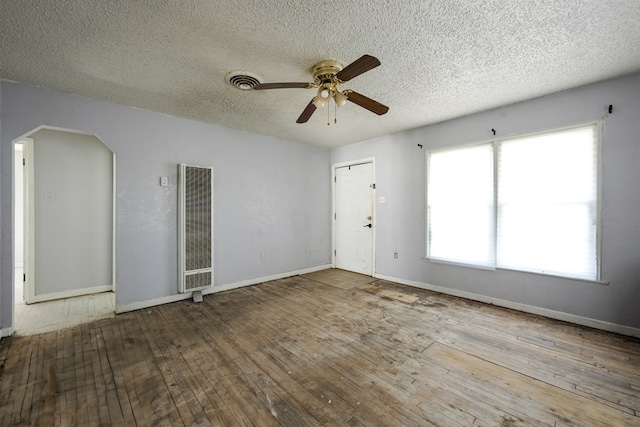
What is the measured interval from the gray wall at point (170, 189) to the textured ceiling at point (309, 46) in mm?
319

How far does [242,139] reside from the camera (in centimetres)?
436

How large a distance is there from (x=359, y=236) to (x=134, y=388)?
4.06 metres

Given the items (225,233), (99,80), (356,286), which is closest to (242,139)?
(225,233)

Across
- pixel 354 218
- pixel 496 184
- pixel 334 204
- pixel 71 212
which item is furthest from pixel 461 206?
pixel 71 212

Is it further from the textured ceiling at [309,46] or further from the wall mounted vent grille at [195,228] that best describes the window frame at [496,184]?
the wall mounted vent grille at [195,228]

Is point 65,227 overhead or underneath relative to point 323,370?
overhead

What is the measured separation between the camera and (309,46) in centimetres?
212

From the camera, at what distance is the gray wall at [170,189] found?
275 cm

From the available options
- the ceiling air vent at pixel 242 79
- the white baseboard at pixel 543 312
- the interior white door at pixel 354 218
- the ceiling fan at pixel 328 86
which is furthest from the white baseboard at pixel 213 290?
the ceiling fan at pixel 328 86

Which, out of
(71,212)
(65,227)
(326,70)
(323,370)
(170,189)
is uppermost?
(326,70)

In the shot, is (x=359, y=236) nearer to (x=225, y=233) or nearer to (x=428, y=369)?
(x=225, y=233)

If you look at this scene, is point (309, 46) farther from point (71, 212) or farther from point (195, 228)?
point (71, 212)

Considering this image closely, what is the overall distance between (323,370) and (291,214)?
10.8 ft

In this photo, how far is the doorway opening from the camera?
11.5 ft
